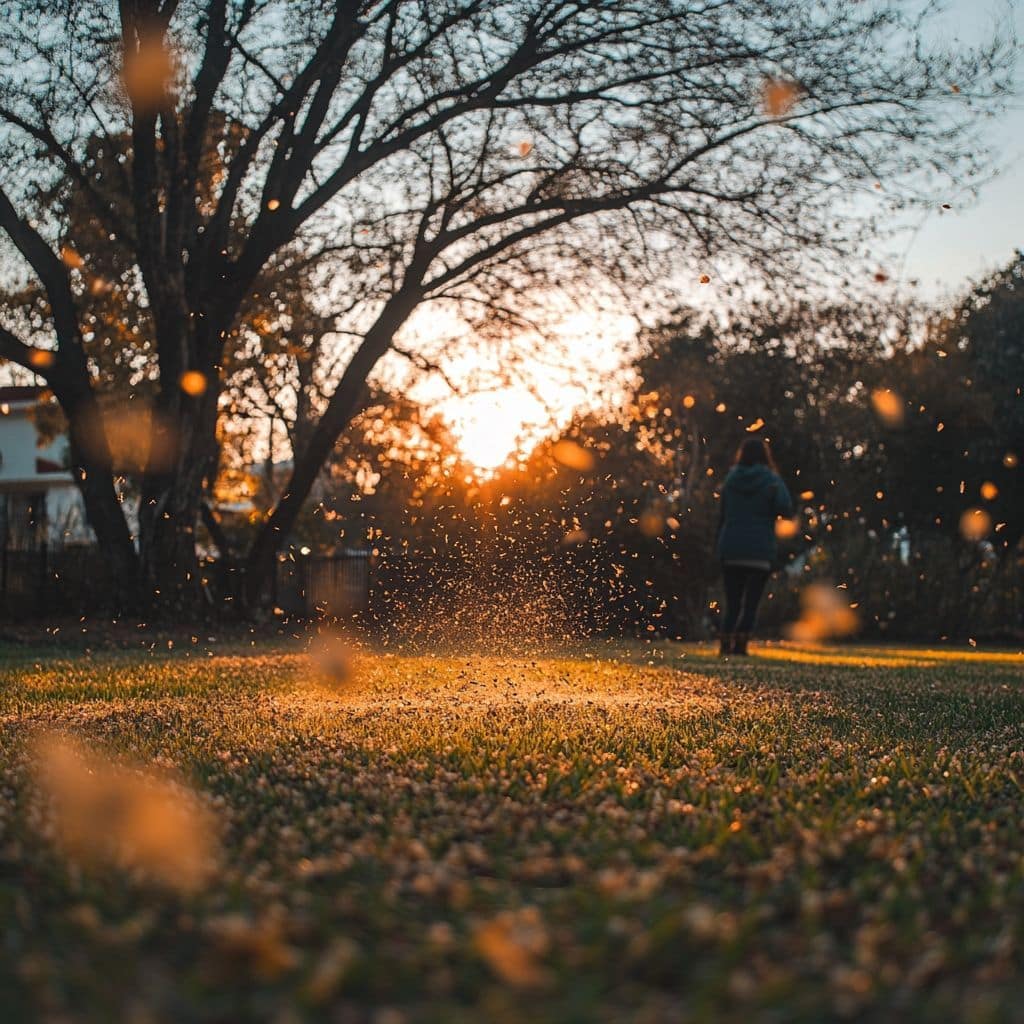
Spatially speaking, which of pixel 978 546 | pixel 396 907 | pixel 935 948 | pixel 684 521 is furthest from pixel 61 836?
pixel 978 546

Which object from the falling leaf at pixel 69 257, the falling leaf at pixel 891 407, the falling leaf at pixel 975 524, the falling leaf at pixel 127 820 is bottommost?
the falling leaf at pixel 127 820

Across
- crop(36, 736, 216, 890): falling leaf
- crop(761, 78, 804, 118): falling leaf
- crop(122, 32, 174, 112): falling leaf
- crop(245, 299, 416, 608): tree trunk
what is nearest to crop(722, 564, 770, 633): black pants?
crop(761, 78, 804, 118): falling leaf

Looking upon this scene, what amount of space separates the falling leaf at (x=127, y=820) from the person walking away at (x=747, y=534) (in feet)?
30.2

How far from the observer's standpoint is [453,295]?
19.7m

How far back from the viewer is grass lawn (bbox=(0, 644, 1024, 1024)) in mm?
2271

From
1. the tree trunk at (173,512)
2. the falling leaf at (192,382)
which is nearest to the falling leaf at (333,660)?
the tree trunk at (173,512)

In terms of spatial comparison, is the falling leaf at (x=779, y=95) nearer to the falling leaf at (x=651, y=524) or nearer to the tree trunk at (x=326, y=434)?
the tree trunk at (x=326, y=434)

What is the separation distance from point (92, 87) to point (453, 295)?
230 inches

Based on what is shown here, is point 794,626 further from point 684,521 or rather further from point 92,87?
point 92,87

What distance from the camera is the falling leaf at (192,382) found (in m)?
17.9

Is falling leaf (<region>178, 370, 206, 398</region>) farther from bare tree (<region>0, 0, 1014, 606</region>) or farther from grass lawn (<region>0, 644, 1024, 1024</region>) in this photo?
grass lawn (<region>0, 644, 1024, 1024</region>)

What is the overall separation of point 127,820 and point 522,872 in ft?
4.11

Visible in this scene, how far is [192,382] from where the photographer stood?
59.2 ft

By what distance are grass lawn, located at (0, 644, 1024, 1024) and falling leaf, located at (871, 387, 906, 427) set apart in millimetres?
25172
